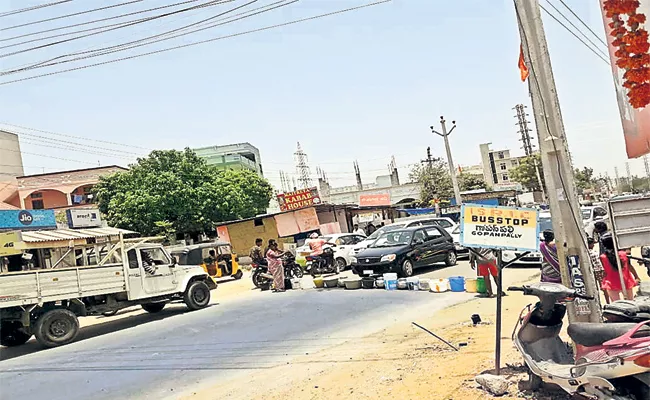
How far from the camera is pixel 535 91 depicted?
Answer: 533 centimetres

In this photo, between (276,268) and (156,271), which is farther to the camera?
(276,268)

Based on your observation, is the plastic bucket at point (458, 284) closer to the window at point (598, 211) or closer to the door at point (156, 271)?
the door at point (156, 271)

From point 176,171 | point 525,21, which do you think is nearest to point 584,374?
point 525,21

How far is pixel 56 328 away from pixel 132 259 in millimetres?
2440

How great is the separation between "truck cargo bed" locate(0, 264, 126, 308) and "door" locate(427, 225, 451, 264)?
29.2 feet

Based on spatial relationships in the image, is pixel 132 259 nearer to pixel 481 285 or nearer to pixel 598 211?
pixel 481 285

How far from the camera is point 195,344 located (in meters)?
9.57

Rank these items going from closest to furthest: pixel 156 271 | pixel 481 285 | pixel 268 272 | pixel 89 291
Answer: pixel 481 285 → pixel 89 291 → pixel 156 271 → pixel 268 272

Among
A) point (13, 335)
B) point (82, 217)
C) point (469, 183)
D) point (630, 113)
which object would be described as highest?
point (82, 217)

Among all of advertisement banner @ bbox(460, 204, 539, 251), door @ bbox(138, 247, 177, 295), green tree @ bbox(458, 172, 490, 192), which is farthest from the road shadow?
green tree @ bbox(458, 172, 490, 192)

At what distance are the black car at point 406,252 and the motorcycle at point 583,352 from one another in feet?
34.0

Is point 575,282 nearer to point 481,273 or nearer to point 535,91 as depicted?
point 535,91

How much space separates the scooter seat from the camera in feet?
12.5

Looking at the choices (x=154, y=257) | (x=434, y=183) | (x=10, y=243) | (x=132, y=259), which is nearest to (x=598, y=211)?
(x=154, y=257)
